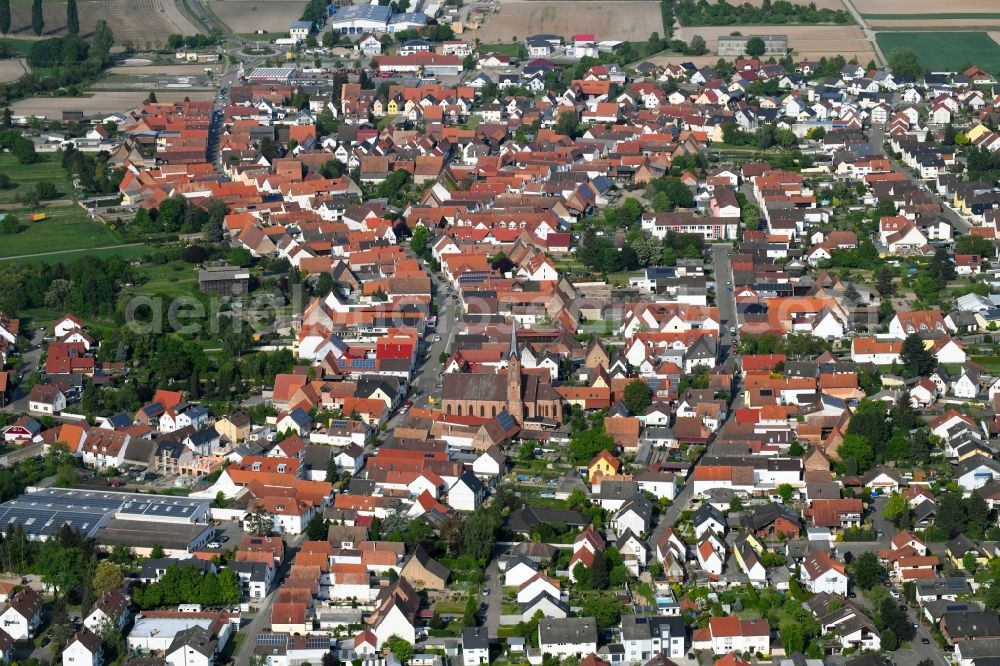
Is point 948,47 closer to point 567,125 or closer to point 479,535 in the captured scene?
point 567,125

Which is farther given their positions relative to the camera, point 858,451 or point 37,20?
point 37,20

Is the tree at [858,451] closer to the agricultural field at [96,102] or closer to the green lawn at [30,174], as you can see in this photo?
the green lawn at [30,174]

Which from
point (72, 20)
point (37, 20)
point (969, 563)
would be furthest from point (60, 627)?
point (37, 20)

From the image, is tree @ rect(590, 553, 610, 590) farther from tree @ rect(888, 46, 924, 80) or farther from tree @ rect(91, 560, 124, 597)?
tree @ rect(888, 46, 924, 80)

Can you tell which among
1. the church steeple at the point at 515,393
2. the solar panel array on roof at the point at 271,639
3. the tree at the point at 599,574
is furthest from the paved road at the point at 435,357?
the solar panel array on roof at the point at 271,639

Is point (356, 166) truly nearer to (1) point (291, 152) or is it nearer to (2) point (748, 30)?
(1) point (291, 152)

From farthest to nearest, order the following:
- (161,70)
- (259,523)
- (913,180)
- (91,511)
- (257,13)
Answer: (257,13)
(161,70)
(913,180)
(91,511)
(259,523)
